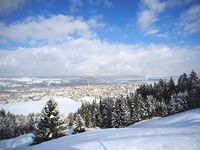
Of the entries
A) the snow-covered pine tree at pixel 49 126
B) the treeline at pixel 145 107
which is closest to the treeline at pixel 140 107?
the treeline at pixel 145 107

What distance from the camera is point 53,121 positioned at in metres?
34.4

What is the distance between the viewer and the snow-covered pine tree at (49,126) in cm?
3397

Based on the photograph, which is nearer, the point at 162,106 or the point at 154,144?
the point at 154,144

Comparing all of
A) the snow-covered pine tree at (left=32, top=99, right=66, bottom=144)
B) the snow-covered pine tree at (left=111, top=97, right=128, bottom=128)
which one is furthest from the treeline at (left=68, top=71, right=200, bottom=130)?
the snow-covered pine tree at (left=32, top=99, right=66, bottom=144)

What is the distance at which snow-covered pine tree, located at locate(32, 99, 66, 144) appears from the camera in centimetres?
3397

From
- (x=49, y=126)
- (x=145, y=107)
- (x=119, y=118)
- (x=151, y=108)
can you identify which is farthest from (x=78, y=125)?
(x=151, y=108)

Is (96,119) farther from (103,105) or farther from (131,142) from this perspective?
(131,142)

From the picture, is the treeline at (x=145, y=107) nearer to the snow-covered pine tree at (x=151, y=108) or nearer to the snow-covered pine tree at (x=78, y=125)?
the snow-covered pine tree at (x=151, y=108)

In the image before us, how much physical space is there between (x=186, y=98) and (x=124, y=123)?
2411 cm

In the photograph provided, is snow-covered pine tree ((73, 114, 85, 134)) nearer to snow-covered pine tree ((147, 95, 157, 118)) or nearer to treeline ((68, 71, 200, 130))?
treeline ((68, 71, 200, 130))

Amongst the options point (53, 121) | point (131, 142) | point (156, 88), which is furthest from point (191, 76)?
point (131, 142)

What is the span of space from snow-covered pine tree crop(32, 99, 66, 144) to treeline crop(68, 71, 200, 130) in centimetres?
3627

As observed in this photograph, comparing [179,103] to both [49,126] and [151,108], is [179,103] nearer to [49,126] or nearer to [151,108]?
[151,108]

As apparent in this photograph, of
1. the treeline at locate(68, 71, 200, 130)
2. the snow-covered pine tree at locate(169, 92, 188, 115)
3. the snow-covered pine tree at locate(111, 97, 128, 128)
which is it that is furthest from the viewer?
A: the snow-covered pine tree at locate(169, 92, 188, 115)
